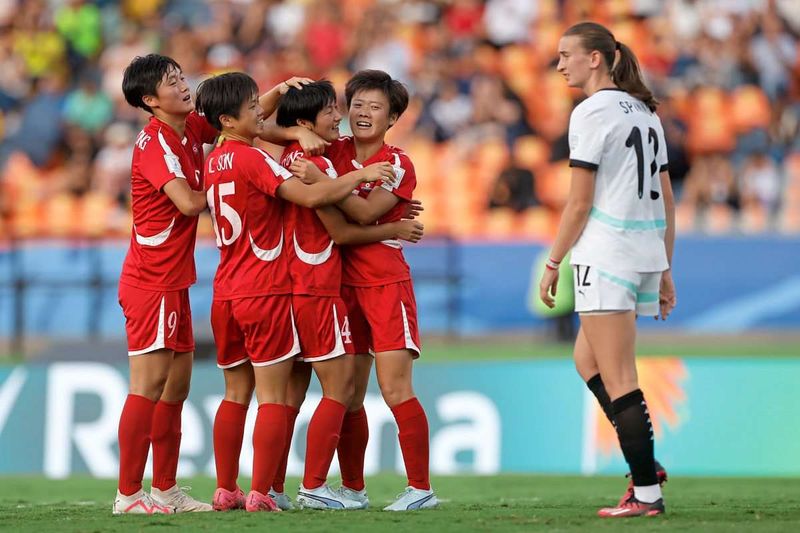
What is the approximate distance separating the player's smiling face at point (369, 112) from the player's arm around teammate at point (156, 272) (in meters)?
0.81

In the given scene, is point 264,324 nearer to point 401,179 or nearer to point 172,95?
point 401,179

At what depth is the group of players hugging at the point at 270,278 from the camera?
6266mm

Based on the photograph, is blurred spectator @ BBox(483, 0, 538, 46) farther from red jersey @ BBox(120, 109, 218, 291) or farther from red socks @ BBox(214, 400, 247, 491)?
red socks @ BBox(214, 400, 247, 491)

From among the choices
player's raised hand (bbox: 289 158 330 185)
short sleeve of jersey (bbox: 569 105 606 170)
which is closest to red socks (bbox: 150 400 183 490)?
player's raised hand (bbox: 289 158 330 185)

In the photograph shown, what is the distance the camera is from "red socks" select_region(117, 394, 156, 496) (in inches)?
249

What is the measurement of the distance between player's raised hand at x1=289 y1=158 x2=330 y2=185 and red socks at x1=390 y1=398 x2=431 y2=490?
118 cm

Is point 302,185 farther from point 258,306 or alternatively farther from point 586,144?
point 586,144

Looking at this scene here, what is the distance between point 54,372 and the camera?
10.4 metres

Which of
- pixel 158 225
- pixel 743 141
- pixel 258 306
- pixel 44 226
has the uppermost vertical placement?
pixel 743 141

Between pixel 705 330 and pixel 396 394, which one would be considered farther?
pixel 705 330

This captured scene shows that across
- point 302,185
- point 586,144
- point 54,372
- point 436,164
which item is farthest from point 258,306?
point 436,164

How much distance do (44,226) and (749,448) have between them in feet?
27.6

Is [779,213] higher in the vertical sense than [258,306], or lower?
higher

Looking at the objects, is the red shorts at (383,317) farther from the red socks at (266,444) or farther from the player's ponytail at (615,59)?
the player's ponytail at (615,59)
